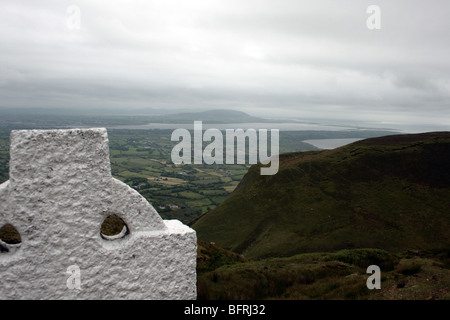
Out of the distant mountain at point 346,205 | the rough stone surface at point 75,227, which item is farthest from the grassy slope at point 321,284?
the distant mountain at point 346,205

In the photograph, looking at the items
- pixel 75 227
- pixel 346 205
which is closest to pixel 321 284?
pixel 75 227

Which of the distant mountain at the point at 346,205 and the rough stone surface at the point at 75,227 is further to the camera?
the distant mountain at the point at 346,205

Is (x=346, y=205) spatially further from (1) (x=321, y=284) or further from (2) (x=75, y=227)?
(2) (x=75, y=227)

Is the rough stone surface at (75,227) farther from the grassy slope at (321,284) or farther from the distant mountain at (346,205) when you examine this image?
the distant mountain at (346,205)

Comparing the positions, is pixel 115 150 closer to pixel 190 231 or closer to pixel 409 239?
pixel 409 239

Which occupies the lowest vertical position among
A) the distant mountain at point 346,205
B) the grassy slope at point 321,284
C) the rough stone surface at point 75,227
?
the distant mountain at point 346,205

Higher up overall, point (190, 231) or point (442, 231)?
point (190, 231)
